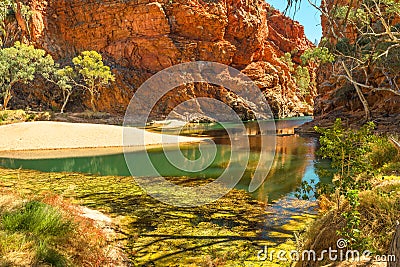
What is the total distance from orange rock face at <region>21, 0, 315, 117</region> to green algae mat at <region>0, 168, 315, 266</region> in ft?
143

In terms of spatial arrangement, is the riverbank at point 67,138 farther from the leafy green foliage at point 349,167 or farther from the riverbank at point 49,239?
the leafy green foliage at point 349,167

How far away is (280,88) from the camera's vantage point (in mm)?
59531

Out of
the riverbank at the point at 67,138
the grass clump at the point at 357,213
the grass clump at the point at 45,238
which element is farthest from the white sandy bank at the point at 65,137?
the grass clump at the point at 357,213

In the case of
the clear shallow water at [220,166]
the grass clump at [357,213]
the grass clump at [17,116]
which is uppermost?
the grass clump at [17,116]

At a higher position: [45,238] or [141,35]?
[141,35]

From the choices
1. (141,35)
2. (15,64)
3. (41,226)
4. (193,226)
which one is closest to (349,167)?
(193,226)

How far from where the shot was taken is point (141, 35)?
51281mm

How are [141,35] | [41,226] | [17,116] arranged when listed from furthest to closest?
[141,35] < [17,116] < [41,226]

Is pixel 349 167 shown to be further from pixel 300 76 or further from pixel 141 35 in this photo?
pixel 300 76

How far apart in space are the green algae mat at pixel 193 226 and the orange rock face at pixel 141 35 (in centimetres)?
4361

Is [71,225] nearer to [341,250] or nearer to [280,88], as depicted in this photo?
[341,250]

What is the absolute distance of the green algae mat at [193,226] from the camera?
4.70m

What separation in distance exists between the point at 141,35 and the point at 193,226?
166 feet

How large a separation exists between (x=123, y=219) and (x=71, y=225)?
1824 mm
